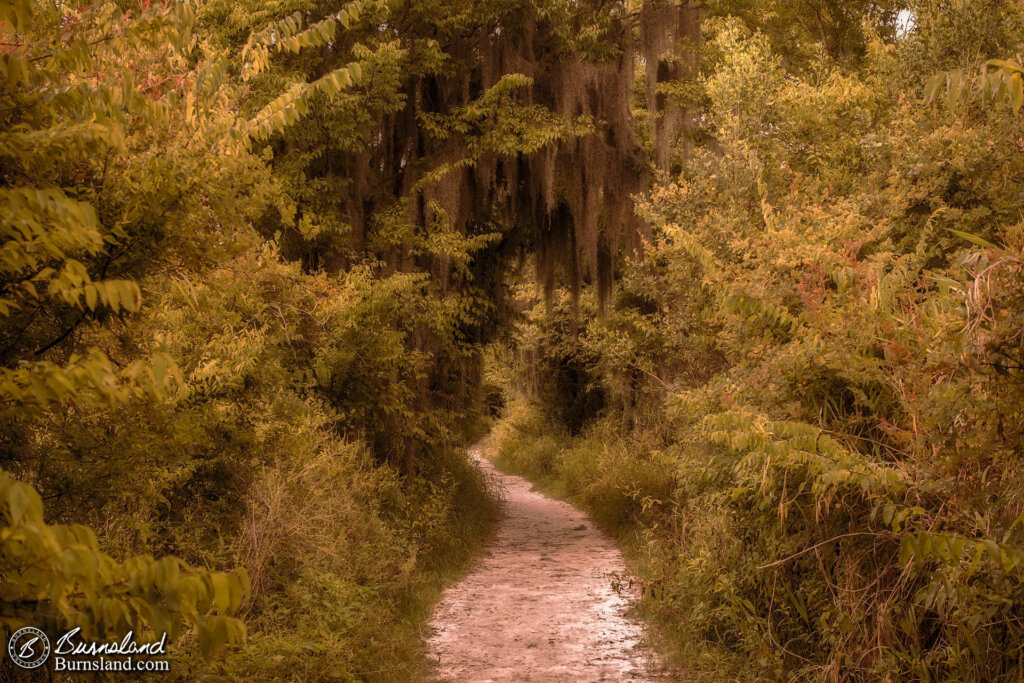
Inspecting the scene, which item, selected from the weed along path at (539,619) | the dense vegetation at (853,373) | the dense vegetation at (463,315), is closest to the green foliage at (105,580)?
the dense vegetation at (463,315)

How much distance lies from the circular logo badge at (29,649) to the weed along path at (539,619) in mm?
3218

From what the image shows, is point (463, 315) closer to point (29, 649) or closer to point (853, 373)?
point (853, 373)

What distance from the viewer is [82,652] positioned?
3705mm

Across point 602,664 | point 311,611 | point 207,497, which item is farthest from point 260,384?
point 602,664

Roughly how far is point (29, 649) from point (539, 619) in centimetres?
504

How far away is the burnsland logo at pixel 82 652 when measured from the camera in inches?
139

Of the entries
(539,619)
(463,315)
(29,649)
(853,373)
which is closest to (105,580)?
(29,649)

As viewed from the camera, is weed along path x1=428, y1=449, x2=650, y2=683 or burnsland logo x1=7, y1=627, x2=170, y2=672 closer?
burnsland logo x1=7, y1=627, x2=170, y2=672

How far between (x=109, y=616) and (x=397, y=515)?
311 inches

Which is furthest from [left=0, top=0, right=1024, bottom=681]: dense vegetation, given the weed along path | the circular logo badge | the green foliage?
the circular logo badge

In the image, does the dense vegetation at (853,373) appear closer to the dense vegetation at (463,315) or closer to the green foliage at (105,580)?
the dense vegetation at (463,315)

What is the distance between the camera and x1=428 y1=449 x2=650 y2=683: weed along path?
639 centimetres

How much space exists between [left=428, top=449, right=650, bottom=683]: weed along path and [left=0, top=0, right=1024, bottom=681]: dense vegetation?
1.37 feet

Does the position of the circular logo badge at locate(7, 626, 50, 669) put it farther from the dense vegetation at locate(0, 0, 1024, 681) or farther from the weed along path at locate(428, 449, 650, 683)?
the weed along path at locate(428, 449, 650, 683)
